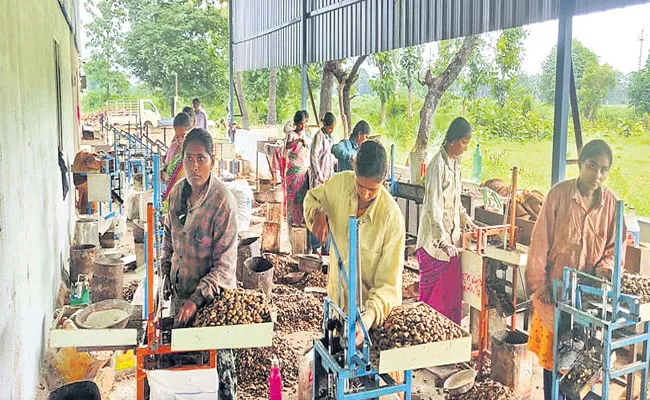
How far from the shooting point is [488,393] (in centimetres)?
431

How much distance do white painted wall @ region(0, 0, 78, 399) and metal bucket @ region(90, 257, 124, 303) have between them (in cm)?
37

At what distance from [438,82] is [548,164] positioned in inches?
145

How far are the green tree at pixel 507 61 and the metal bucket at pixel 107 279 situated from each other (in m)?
9.66

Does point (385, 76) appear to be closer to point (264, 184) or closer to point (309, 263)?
point (264, 184)

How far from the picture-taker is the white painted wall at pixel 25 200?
3.19 m

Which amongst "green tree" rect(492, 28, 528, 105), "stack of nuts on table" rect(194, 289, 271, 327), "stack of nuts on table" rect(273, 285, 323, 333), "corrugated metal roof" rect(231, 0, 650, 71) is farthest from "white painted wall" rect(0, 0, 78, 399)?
"green tree" rect(492, 28, 528, 105)

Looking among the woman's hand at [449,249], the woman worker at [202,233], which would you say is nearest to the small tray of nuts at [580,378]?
the woman's hand at [449,249]

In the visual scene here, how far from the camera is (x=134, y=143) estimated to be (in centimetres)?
1198

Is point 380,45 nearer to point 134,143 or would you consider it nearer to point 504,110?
point 134,143

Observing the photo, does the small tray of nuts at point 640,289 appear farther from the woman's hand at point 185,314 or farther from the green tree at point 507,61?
the green tree at point 507,61

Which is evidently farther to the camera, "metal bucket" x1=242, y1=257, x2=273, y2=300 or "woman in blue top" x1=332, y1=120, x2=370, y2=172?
"woman in blue top" x1=332, y1=120, x2=370, y2=172

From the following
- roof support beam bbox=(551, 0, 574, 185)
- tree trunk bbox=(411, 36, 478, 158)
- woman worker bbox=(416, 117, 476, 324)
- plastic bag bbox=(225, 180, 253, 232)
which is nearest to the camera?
woman worker bbox=(416, 117, 476, 324)

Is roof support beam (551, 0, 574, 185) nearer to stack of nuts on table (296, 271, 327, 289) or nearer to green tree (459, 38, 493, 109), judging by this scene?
stack of nuts on table (296, 271, 327, 289)

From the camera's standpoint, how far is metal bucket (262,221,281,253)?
27.4ft
